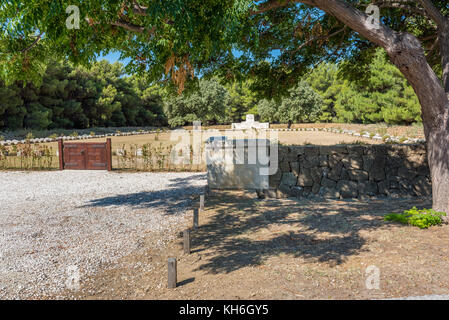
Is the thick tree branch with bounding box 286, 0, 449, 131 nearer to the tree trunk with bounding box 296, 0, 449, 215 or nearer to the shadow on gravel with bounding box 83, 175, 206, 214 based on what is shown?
the tree trunk with bounding box 296, 0, 449, 215

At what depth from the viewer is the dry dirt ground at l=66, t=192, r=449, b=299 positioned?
146 inches

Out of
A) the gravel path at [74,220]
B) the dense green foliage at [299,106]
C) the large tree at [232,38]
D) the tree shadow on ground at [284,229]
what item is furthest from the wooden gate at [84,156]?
the dense green foliage at [299,106]

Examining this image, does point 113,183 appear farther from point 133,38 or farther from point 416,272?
point 416,272

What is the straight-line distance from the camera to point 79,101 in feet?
134

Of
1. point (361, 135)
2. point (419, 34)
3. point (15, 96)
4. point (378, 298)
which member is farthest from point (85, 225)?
point (15, 96)

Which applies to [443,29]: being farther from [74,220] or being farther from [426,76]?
[74,220]

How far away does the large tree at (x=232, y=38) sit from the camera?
430 cm

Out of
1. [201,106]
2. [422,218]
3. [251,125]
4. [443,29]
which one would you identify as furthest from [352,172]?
[201,106]

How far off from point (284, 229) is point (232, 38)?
147 inches

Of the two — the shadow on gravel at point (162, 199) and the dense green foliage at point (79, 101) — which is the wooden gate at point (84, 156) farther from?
the dense green foliage at point (79, 101)

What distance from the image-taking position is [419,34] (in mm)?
9234

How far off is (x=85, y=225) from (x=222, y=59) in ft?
19.5

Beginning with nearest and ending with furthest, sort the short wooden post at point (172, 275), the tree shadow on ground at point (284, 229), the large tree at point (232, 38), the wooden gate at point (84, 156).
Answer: the short wooden post at point (172, 275)
the large tree at point (232, 38)
the tree shadow on ground at point (284, 229)
the wooden gate at point (84, 156)

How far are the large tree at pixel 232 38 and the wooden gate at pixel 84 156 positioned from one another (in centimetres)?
738
